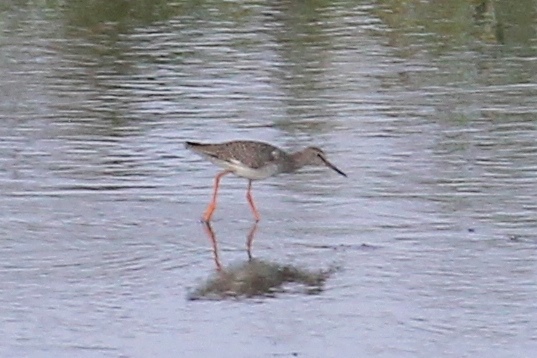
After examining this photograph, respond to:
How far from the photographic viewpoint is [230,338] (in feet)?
27.7

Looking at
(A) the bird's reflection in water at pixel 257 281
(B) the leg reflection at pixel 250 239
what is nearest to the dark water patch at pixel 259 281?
(A) the bird's reflection in water at pixel 257 281

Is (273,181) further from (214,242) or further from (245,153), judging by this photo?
(214,242)

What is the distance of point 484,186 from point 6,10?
364 inches

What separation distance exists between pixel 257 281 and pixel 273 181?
269cm

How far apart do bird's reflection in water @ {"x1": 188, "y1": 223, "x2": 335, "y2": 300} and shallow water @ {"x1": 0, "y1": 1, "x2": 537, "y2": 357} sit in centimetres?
9

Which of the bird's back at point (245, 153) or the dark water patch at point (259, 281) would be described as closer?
the dark water patch at point (259, 281)

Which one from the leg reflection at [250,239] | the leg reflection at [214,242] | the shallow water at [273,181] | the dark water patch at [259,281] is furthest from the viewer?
the leg reflection at [250,239]

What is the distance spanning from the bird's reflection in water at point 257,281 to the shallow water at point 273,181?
86 mm

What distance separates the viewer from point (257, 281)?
952 centimetres

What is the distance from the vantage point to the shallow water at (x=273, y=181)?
872cm

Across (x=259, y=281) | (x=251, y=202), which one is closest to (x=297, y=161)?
(x=251, y=202)

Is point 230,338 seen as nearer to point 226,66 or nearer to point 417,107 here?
point 417,107

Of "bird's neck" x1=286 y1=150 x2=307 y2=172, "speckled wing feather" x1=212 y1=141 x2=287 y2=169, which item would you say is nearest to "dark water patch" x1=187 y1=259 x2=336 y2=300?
"speckled wing feather" x1=212 y1=141 x2=287 y2=169

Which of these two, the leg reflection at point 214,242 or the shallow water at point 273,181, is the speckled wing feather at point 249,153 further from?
the leg reflection at point 214,242
